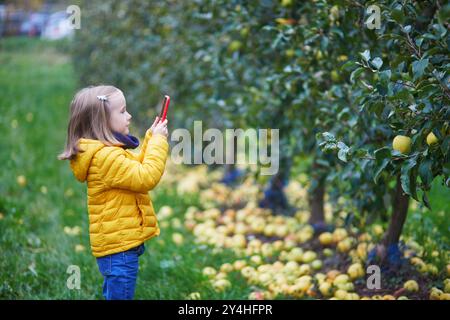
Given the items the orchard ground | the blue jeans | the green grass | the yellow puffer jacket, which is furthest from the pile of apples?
the yellow puffer jacket

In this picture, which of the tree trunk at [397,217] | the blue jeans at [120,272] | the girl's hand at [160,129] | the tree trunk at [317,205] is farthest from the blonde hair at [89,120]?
the tree trunk at [317,205]

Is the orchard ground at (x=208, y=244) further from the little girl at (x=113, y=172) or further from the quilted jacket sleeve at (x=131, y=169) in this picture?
the quilted jacket sleeve at (x=131, y=169)

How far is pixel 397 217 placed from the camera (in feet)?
9.59

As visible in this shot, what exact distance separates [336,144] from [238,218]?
7.45 ft

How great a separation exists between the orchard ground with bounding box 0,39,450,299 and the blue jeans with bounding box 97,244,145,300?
0.56 metres

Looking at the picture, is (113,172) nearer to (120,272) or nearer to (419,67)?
(120,272)

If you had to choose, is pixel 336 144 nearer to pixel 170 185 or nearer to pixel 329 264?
pixel 329 264

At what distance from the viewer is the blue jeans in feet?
7.93

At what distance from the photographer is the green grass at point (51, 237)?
308cm

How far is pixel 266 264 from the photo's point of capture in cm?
345

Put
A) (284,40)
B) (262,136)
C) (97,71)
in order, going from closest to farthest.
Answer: (284,40) < (262,136) < (97,71)

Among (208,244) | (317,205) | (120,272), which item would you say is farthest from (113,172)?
(317,205)

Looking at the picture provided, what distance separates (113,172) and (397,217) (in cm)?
151

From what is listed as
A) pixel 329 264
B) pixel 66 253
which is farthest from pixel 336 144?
pixel 66 253
